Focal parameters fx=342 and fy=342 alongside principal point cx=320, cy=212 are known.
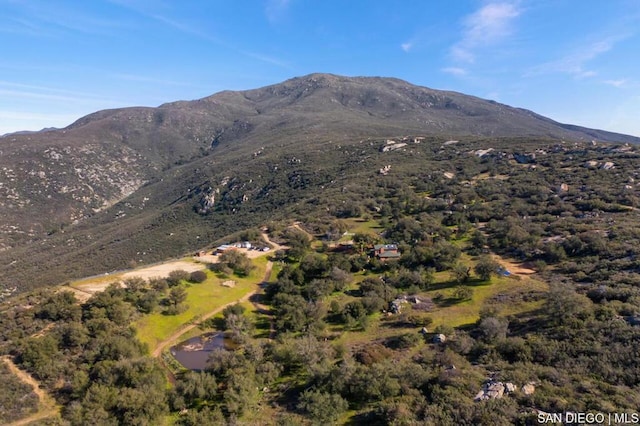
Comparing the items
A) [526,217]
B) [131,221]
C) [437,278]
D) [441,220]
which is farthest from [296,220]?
[131,221]

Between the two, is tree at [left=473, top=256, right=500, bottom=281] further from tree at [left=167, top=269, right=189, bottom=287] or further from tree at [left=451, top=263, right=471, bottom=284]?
tree at [left=167, top=269, right=189, bottom=287]

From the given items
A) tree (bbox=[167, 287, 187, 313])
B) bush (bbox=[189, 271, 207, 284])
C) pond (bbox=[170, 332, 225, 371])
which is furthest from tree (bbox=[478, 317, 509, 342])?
bush (bbox=[189, 271, 207, 284])

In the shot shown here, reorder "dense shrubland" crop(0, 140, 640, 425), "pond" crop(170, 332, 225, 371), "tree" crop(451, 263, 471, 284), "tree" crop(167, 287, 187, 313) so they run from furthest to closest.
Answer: "tree" crop(451, 263, 471, 284) → "tree" crop(167, 287, 187, 313) → "pond" crop(170, 332, 225, 371) → "dense shrubland" crop(0, 140, 640, 425)

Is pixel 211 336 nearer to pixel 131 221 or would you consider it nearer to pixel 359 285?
pixel 359 285

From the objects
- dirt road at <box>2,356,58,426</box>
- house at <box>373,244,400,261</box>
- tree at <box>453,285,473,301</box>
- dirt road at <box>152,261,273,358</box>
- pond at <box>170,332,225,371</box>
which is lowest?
pond at <box>170,332,225,371</box>

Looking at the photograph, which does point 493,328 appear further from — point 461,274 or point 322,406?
point 322,406

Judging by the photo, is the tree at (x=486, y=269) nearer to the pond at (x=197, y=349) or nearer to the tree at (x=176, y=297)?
the pond at (x=197, y=349)

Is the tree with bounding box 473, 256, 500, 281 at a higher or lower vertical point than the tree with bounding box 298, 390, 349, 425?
higher

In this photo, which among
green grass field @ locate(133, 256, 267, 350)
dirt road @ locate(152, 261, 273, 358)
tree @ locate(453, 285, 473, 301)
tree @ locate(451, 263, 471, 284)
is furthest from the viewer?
tree @ locate(451, 263, 471, 284)
